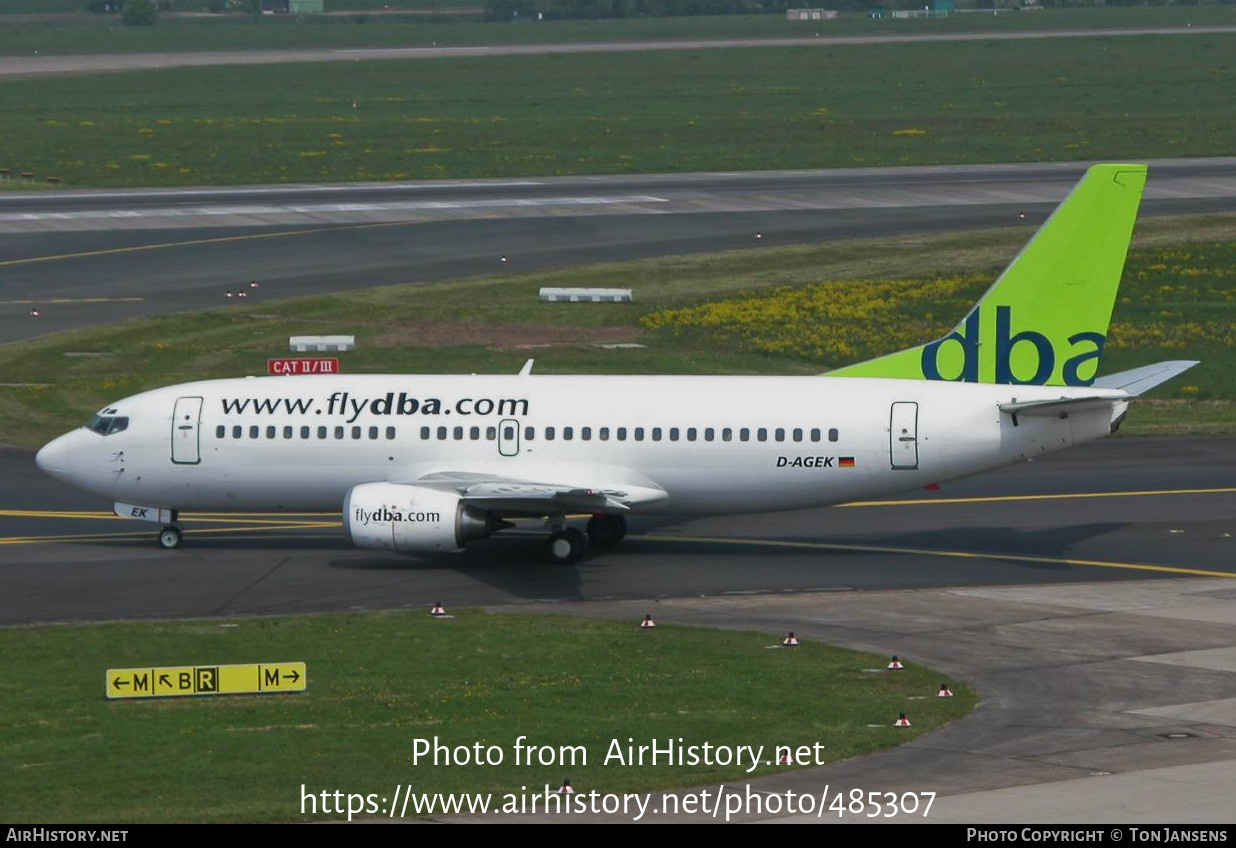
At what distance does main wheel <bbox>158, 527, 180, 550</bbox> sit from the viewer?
46.2 meters

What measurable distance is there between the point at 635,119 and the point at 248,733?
118 m

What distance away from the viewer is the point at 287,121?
14350 cm

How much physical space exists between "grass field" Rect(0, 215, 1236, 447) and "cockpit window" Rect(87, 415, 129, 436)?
12392mm

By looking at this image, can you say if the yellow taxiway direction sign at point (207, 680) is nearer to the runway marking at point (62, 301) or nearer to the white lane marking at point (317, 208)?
the runway marking at point (62, 301)

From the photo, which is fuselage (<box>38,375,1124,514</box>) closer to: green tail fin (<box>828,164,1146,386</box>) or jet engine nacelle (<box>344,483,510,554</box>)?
green tail fin (<box>828,164,1146,386</box>)

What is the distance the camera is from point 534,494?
1650 inches

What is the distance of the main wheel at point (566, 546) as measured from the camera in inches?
1732

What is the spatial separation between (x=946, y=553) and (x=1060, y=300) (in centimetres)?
675

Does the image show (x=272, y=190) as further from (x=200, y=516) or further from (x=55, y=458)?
(x=55, y=458)

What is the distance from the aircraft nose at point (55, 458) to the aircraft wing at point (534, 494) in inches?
366

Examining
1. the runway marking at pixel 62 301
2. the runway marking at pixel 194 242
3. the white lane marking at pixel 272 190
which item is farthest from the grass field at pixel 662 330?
the white lane marking at pixel 272 190

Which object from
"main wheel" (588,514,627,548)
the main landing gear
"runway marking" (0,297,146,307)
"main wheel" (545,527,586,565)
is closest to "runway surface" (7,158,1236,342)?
"runway marking" (0,297,146,307)

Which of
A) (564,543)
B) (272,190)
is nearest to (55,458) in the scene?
(564,543)
